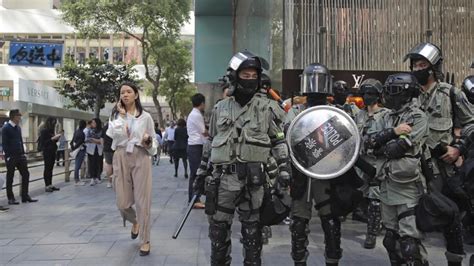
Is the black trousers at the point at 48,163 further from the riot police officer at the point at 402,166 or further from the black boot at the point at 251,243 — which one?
the riot police officer at the point at 402,166

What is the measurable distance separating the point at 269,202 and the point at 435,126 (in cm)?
165

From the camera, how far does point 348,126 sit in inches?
180

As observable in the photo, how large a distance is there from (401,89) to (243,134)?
4.35ft

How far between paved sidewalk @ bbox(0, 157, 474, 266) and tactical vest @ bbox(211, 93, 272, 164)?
165cm

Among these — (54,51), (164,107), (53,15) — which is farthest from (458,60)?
(164,107)

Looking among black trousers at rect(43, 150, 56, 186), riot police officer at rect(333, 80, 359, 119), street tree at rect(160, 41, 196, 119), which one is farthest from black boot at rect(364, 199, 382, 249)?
street tree at rect(160, 41, 196, 119)

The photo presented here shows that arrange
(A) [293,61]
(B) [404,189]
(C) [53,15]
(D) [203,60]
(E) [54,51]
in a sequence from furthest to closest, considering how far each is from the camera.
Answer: (C) [53,15], (D) [203,60], (E) [54,51], (A) [293,61], (B) [404,189]

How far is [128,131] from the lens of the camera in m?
5.89

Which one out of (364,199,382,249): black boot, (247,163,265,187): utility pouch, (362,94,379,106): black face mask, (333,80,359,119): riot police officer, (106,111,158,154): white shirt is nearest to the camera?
(247,163,265,187): utility pouch

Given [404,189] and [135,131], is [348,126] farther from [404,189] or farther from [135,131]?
[135,131]

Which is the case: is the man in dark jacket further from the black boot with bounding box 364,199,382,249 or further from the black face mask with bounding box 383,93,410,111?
the black face mask with bounding box 383,93,410,111

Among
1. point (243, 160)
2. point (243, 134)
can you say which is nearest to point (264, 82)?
point (243, 134)

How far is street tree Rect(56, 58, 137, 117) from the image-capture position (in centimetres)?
2197

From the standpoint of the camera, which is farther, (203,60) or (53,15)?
(53,15)
